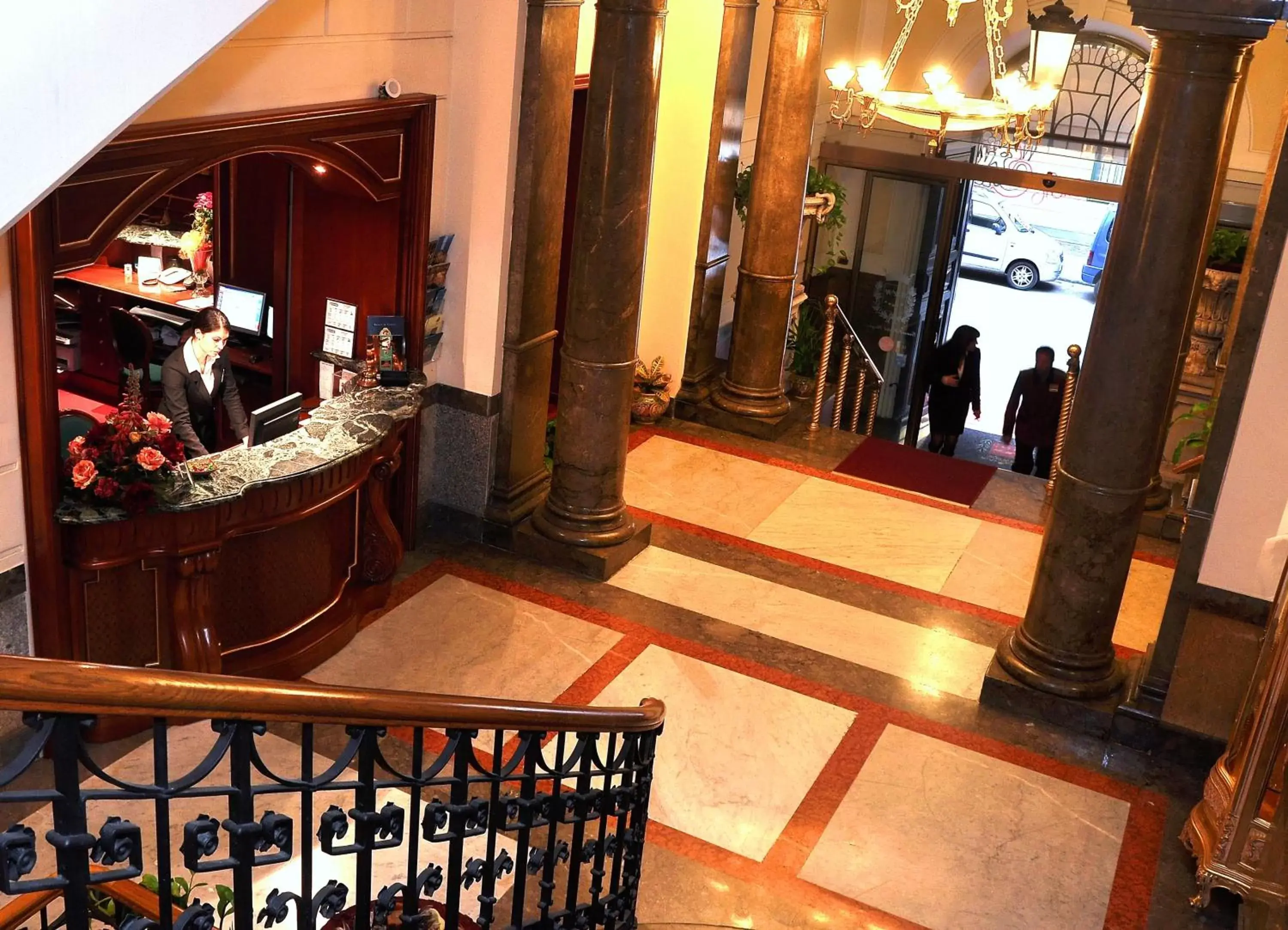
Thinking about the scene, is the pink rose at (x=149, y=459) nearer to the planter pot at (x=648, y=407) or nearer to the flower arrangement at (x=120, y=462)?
the flower arrangement at (x=120, y=462)

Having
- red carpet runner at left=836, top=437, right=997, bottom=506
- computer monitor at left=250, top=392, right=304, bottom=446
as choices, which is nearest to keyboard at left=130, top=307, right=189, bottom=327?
computer monitor at left=250, top=392, right=304, bottom=446

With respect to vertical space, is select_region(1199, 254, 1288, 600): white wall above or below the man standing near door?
above

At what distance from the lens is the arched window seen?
37.6 ft

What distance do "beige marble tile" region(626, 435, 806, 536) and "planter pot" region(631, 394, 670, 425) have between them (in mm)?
217

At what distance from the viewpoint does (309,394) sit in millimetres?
7102

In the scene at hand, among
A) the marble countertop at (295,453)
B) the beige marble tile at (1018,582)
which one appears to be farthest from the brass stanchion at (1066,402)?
the marble countertop at (295,453)

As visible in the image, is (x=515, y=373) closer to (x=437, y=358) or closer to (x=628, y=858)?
(x=437, y=358)

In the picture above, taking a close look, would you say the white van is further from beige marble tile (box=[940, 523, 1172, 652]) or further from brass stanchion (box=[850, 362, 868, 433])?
beige marble tile (box=[940, 523, 1172, 652])

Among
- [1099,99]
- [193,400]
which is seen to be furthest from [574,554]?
[1099,99]

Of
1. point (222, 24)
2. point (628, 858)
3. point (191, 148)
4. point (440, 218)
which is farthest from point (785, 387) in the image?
point (222, 24)

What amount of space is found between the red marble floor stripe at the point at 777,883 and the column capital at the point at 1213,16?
3487 mm

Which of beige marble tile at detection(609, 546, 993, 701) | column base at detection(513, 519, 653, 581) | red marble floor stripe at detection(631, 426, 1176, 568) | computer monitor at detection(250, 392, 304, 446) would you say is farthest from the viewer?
red marble floor stripe at detection(631, 426, 1176, 568)

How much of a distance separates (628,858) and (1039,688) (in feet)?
9.93

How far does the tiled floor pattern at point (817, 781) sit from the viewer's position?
4.89 m
